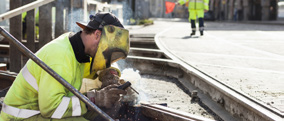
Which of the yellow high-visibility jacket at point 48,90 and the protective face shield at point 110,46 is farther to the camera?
the protective face shield at point 110,46

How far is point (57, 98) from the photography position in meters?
2.79

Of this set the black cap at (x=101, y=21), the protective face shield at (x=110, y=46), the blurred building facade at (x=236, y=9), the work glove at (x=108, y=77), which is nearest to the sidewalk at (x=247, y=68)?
the work glove at (x=108, y=77)

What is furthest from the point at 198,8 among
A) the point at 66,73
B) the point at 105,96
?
the point at 66,73

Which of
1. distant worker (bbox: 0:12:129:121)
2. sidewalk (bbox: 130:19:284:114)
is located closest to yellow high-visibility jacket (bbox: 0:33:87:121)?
distant worker (bbox: 0:12:129:121)

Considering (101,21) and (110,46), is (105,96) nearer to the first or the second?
(110,46)

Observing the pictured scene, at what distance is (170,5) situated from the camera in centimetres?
1834

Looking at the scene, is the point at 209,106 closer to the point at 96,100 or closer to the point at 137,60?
the point at 96,100

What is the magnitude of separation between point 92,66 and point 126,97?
3.17 feet

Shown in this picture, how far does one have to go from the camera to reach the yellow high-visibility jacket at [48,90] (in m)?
2.79

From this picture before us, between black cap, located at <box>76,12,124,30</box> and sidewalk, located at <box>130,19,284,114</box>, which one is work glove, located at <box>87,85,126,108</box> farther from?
sidewalk, located at <box>130,19,284,114</box>

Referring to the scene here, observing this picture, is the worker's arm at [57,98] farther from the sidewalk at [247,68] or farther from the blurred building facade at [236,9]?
the blurred building facade at [236,9]

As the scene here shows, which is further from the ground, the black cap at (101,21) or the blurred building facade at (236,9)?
the blurred building facade at (236,9)

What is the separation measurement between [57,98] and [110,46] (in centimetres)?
64

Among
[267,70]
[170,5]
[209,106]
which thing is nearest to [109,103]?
[209,106]
